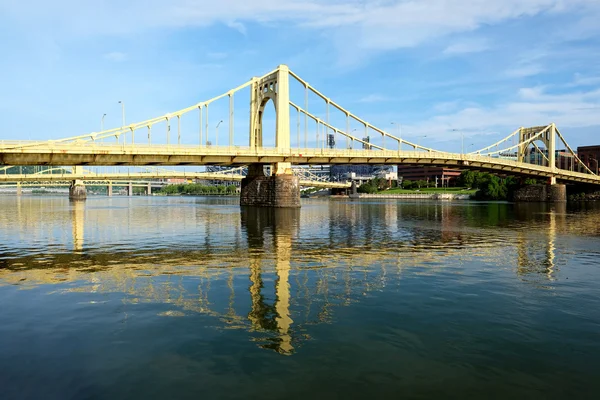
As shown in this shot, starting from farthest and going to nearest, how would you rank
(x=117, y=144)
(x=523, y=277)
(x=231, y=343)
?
(x=117, y=144)
(x=523, y=277)
(x=231, y=343)

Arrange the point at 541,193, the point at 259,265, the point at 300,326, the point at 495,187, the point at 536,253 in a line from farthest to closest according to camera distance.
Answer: the point at 495,187 < the point at 541,193 < the point at 536,253 < the point at 259,265 < the point at 300,326

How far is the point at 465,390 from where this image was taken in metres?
7.55

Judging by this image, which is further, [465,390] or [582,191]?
[582,191]

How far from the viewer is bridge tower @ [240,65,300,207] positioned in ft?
232

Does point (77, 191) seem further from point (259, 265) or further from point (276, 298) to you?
point (276, 298)

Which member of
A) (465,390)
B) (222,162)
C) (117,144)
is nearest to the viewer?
(465,390)

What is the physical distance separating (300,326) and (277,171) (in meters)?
60.3

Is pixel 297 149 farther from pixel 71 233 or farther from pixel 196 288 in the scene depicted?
pixel 196 288

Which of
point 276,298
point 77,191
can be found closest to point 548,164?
point 276,298

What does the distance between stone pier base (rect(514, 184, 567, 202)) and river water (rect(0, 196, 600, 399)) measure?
3942 inches

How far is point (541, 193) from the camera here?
115 meters

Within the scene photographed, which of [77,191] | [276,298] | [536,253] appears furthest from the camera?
[77,191]

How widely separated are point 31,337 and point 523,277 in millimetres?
15229

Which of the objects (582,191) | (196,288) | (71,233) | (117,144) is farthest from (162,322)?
(582,191)
